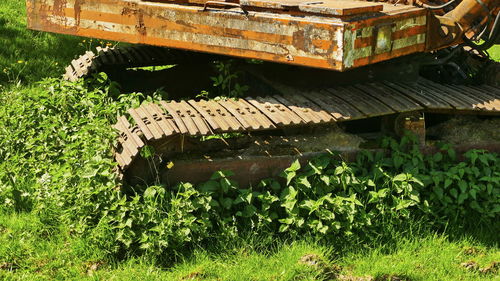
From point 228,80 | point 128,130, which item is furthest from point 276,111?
point 228,80

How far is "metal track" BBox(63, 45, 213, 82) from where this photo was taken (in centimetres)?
747

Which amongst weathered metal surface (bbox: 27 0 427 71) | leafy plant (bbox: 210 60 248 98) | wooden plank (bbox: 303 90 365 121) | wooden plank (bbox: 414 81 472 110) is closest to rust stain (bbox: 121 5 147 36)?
weathered metal surface (bbox: 27 0 427 71)

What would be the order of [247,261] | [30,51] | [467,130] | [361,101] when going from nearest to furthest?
[247,261], [361,101], [467,130], [30,51]

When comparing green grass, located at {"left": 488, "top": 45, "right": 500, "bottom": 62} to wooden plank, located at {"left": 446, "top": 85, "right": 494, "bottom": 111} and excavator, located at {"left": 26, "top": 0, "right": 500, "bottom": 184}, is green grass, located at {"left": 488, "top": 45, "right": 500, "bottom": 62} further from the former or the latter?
wooden plank, located at {"left": 446, "top": 85, "right": 494, "bottom": 111}

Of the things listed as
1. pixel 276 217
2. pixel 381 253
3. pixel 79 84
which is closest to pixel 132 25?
pixel 79 84

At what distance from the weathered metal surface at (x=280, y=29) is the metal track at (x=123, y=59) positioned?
85 cm

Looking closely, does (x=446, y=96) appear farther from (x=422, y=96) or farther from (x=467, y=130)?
(x=467, y=130)

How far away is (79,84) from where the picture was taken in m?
6.61

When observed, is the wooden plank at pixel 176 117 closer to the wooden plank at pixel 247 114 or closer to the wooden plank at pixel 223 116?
the wooden plank at pixel 223 116

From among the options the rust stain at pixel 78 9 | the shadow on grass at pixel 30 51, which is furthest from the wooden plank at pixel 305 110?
the shadow on grass at pixel 30 51

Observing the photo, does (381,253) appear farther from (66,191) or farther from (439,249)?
(66,191)

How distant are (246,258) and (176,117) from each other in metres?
1.02

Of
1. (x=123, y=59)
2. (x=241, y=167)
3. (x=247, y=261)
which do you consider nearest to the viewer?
(x=247, y=261)

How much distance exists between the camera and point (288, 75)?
6586 millimetres
